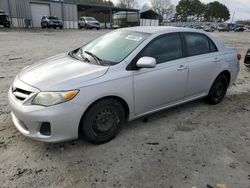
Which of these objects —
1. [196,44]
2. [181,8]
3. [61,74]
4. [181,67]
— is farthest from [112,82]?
[181,8]

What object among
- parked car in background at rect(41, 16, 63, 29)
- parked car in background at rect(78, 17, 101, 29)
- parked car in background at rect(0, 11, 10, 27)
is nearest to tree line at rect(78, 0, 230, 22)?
parked car in background at rect(78, 17, 101, 29)

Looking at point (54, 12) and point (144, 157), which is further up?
point (54, 12)

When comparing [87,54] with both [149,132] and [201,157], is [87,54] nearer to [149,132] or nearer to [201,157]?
[149,132]

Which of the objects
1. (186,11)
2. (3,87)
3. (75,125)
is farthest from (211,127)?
(186,11)

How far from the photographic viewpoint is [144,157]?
3.04 metres

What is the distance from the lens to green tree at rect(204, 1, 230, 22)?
86562mm

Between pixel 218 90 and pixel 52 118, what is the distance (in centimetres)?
346

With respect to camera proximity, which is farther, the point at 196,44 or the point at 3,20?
the point at 3,20

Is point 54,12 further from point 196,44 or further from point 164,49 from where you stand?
point 164,49

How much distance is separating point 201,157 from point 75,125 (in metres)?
1.66

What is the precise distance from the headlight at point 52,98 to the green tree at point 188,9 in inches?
3234

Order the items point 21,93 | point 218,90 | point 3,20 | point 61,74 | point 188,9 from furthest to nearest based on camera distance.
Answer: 1. point 188,9
2. point 3,20
3. point 218,90
4. point 61,74
5. point 21,93

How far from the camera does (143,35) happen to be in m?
3.73

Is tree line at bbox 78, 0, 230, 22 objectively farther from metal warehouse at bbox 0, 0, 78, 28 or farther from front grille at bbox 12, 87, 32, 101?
front grille at bbox 12, 87, 32, 101
